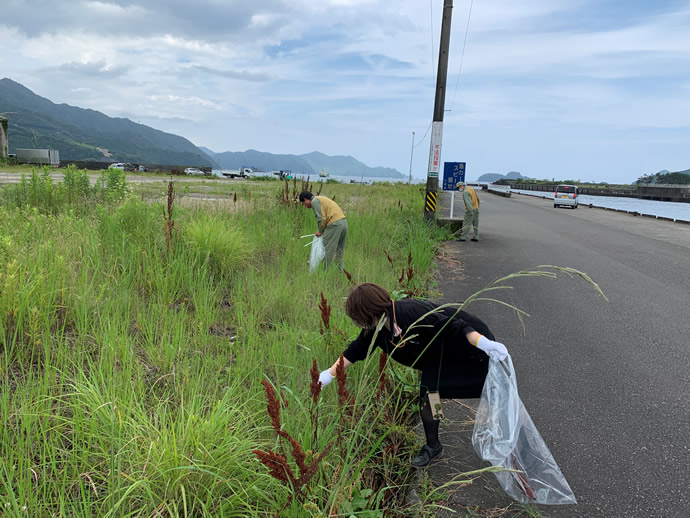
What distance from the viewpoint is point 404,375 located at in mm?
A: 3584

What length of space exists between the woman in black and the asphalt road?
0.45 meters

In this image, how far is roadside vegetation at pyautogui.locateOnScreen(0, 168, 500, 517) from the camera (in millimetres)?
1951

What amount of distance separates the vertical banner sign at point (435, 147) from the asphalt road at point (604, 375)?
14.0 ft

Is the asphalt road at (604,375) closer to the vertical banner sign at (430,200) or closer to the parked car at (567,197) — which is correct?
the vertical banner sign at (430,200)

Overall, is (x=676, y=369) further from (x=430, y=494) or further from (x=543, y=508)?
(x=430, y=494)

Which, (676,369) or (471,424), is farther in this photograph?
(676,369)

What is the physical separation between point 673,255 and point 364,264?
8662mm

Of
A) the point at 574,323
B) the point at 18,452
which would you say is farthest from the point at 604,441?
the point at 18,452

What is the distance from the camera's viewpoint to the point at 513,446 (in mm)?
2354

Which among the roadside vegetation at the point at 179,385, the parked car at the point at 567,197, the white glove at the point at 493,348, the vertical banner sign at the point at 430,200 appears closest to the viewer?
the roadside vegetation at the point at 179,385

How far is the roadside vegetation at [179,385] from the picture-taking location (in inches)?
76.8

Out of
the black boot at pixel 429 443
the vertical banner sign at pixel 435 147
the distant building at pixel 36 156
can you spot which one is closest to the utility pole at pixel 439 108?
the vertical banner sign at pixel 435 147

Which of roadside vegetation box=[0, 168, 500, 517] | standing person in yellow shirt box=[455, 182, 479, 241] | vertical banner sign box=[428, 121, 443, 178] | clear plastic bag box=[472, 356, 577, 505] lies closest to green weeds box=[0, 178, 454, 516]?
roadside vegetation box=[0, 168, 500, 517]

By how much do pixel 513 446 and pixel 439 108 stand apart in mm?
11797
